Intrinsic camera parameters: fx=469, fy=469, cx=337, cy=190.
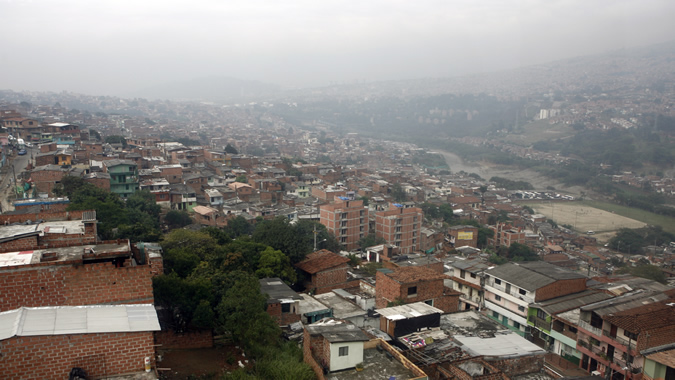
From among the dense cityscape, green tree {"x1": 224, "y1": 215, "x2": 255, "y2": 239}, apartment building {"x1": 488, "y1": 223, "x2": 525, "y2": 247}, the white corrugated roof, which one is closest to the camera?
the white corrugated roof

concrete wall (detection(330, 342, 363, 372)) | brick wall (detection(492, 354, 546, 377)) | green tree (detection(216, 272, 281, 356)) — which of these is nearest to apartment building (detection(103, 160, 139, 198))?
green tree (detection(216, 272, 281, 356))

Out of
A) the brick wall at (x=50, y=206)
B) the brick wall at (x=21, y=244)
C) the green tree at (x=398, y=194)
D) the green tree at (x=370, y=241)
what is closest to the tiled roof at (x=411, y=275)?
the brick wall at (x=21, y=244)

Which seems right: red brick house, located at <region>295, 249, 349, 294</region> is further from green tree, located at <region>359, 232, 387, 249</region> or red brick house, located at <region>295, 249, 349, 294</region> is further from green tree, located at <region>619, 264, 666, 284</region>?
green tree, located at <region>619, 264, 666, 284</region>

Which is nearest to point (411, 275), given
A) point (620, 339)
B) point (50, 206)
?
point (620, 339)

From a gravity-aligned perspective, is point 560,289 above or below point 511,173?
above

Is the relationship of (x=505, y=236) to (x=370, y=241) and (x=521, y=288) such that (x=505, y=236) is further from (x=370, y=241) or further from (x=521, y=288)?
(x=521, y=288)

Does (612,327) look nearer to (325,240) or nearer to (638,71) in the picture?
(325,240)

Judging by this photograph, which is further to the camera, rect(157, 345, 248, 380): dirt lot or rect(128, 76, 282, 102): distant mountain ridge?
rect(128, 76, 282, 102): distant mountain ridge
